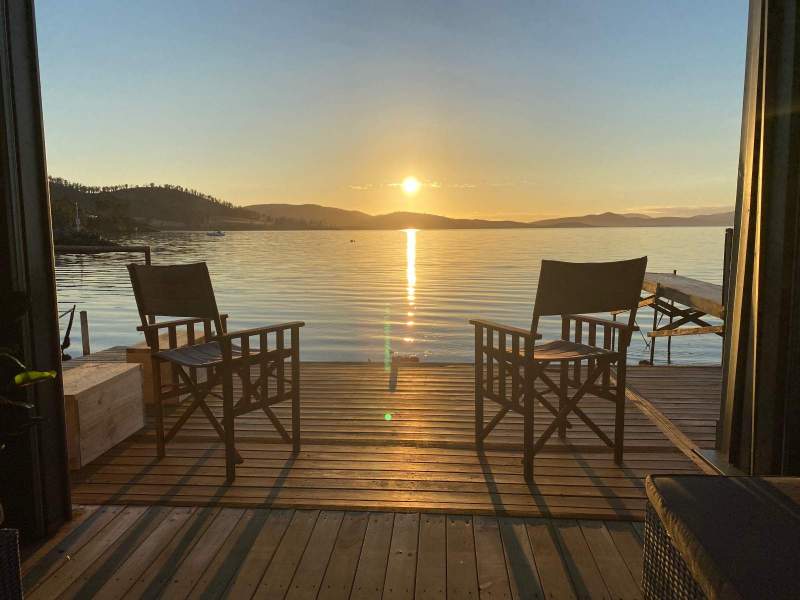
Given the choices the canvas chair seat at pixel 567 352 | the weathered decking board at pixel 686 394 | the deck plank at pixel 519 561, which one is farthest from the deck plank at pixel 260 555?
the weathered decking board at pixel 686 394

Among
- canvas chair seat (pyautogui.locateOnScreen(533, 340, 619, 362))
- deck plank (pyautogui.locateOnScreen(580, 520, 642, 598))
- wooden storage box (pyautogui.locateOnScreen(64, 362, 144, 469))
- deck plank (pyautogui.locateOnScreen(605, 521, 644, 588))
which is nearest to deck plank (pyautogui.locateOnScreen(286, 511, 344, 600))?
deck plank (pyautogui.locateOnScreen(580, 520, 642, 598))

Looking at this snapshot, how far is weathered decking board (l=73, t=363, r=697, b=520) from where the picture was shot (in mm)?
2639

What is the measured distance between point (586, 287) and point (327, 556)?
1.82 meters

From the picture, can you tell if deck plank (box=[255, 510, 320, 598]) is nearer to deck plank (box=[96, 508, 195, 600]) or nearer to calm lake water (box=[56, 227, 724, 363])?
deck plank (box=[96, 508, 195, 600])

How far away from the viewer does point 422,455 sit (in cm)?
326

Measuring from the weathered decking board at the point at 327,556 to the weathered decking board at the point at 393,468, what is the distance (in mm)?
124

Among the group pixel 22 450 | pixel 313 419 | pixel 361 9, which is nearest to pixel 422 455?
pixel 313 419

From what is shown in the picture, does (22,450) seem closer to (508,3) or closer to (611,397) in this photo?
(611,397)

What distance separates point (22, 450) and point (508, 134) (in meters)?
18.3

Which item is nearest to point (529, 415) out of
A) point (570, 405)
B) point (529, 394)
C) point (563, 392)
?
point (529, 394)

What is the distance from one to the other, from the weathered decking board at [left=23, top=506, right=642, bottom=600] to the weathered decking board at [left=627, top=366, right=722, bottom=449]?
175 cm

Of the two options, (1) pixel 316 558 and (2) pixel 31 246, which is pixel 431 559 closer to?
(1) pixel 316 558

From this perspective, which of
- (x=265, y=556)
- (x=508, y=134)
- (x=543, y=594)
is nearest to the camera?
(x=543, y=594)

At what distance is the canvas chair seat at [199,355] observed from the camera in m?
2.95
